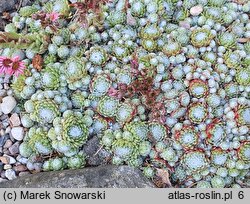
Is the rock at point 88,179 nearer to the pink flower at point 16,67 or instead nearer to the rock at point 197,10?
the pink flower at point 16,67

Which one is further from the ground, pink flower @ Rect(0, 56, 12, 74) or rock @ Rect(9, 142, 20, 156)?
pink flower @ Rect(0, 56, 12, 74)

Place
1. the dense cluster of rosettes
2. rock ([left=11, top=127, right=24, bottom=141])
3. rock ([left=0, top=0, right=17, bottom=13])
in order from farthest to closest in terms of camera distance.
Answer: rock ([left=0, top=0, right=17, bottom=13]), rock ([left=11, top=127, right=24, bottom=141]), the dense cluster of rosettes

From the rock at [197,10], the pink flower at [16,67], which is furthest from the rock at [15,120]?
the rock at [197,10]

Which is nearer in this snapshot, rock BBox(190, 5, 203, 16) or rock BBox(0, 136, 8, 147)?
rock BBox(0, 136, 8, 147)

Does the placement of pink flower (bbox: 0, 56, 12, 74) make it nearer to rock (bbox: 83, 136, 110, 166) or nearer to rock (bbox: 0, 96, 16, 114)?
rock (bbox: 0, 96, 16, 114)

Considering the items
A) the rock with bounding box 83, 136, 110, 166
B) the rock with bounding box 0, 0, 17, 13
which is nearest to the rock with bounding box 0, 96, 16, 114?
the rock with bounding box 83, 136, 110, 166

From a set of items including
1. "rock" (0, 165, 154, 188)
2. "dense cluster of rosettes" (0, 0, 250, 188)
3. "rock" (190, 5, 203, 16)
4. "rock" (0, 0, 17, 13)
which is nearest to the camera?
"rock" (0, 165, 154, 188)
